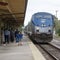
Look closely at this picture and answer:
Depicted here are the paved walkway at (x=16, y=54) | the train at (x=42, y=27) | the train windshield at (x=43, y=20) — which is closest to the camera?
the paved walkway at (x=16, y=54)

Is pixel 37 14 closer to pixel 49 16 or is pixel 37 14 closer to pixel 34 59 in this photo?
pixel 49 16

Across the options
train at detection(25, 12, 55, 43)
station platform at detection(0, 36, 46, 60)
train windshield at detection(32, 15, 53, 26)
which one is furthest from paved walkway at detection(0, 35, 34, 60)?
train windshield at detection(32, 15, 53, 26)

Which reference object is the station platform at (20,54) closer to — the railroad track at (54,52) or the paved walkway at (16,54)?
the paved walkway at (16,54)

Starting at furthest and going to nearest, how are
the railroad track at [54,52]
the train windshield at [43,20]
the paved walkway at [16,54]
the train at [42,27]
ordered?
1. the train windshield at [43,20]
2. the train at [42,27]
3. the railroad track at [54,52]
4. the paved walkway at [16,54]

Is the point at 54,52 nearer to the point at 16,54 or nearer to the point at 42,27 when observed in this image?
the point at 16,54

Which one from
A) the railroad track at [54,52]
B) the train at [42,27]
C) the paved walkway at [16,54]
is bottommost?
the railroad track at [54,52]

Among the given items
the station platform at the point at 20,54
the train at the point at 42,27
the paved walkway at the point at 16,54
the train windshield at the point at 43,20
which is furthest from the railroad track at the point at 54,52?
the train windshield at the point at 43,20

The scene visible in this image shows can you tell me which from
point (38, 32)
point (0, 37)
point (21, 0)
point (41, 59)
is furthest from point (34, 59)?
point (38, 32)

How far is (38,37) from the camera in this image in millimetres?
33344

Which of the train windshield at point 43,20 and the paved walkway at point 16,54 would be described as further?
the train windshield at point 43,20

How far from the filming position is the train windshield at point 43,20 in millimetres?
33062

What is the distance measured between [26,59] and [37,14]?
20.2 meters

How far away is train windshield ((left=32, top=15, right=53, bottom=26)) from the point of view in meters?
33.1

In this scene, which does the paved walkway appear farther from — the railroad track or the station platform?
the railroad track
